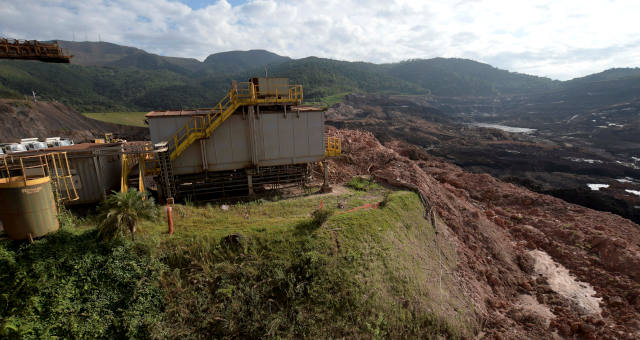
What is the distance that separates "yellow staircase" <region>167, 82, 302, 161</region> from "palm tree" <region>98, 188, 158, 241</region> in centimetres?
623

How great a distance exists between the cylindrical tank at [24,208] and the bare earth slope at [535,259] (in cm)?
1605

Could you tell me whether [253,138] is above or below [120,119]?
below

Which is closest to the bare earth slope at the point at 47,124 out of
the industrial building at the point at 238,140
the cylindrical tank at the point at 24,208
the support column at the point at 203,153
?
the industrial building at the point at 238,140

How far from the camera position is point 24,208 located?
9445mm

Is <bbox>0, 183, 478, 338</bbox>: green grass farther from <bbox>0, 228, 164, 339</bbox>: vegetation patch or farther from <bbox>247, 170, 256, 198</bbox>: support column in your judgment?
<bbox>247, 170, 256, 198</bbox>: support column

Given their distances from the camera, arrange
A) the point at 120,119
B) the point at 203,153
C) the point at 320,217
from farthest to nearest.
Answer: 1. the point at 120,119
2. the point at 203,153
3. the point at 320,217

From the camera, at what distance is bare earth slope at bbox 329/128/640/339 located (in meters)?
14.1

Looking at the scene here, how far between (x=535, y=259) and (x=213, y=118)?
23448mm

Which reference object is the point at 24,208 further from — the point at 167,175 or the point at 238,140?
the point at 238,140

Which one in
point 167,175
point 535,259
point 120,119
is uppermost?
point 120,119

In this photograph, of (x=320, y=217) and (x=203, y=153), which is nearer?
(x=320, y=217)

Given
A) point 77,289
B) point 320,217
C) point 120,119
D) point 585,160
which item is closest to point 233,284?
point 320,217

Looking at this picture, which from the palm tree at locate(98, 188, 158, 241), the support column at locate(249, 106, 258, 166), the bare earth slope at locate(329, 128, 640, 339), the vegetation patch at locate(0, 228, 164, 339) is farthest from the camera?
the support column at locate(249, 106, 258, 166)

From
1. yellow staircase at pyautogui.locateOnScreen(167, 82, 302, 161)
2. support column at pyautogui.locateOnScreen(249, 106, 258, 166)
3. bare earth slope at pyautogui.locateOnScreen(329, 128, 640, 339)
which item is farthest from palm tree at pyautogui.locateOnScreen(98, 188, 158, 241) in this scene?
bare earth slope at pyautogui.locateOnScreen(329, 128, 640, 339)
